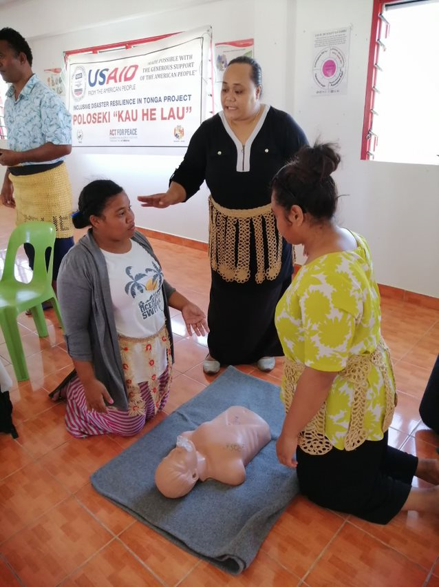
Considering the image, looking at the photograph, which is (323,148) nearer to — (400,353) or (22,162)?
(400,353)

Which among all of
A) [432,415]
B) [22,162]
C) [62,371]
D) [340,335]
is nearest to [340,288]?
[340,335]

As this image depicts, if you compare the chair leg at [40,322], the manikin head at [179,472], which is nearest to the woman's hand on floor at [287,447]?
the manikin head at [179,472]

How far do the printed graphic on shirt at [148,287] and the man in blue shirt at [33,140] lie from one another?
1.25m

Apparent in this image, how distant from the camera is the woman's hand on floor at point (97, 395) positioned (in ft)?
5.33

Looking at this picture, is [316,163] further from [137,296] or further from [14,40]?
[14,40]

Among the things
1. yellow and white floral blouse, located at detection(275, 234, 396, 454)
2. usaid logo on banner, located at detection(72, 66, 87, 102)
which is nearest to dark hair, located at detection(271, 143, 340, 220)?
yellow and white floral blouse, located at detection(275, 234, 396, 454)

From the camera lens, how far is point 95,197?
5.00 ft

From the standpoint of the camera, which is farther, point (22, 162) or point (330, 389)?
point (22, 162)

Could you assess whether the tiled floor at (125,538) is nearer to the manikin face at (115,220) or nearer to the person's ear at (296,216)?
the manikin face at (115,220)

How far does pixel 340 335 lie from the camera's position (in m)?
1.07

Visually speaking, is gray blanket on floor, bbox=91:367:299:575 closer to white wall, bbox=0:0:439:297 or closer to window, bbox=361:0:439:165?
white wall, bbox=0:0:439:297

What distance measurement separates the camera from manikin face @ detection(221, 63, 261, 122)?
72.6 inches

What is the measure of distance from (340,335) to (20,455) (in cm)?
144

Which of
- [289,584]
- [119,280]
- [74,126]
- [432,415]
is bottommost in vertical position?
[289,584]
